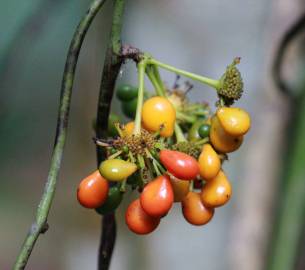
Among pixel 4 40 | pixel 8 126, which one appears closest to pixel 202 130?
pixel 4 40

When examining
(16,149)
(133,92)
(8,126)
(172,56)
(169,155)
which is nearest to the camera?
(169,155)

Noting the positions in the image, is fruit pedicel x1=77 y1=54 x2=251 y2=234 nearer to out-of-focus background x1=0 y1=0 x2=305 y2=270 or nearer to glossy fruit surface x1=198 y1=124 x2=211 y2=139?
glossy fruit surface x1=198 y1=124 x2=211 y2=139

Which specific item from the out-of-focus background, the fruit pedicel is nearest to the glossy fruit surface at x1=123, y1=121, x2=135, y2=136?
the fruit pedicel

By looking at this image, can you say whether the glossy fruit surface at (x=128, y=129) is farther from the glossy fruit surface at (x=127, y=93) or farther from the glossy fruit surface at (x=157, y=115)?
the glossy fruit surface at (x=127, y=93)

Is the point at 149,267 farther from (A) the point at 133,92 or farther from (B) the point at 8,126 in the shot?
(A) the point at 133,92

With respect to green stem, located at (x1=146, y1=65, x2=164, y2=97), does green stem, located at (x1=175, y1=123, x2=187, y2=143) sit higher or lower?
lower

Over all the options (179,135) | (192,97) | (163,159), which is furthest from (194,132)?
(192,97)

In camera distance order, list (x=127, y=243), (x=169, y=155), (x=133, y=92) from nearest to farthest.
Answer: (x=169, y=155), (x=133, y=92), (x=127, y=243)

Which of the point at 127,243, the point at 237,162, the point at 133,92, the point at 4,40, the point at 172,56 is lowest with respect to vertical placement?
the point at 133,92
